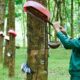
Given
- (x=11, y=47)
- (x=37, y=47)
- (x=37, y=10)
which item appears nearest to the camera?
(x=37, y=10)

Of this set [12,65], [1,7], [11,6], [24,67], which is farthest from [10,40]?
[24,67]

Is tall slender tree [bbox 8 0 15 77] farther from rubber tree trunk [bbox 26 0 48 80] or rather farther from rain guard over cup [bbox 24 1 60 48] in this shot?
rain guard over cup [bbox 24 1 60 48]

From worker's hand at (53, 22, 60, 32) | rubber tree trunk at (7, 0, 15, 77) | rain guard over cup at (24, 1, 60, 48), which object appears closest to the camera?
rain guard over cup at (24, 1, 60, 48)

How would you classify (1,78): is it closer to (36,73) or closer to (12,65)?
(12,65)

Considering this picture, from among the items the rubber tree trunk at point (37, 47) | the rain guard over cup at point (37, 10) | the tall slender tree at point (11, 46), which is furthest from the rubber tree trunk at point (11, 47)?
the rain guard over cup at point (37, 10)

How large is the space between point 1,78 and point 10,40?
3.74 ft

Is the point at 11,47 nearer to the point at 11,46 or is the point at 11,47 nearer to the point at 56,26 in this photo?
the point at 11,46

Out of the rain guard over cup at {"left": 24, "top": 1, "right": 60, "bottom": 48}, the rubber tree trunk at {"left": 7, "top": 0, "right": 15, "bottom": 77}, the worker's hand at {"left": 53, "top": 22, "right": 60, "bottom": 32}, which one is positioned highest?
the rain guard over cup at {"left": 24, "top": 1, "right": 60, "bottom": 48}

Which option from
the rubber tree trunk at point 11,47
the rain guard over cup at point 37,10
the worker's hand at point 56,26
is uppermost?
the rain guard over cup at point 37,10

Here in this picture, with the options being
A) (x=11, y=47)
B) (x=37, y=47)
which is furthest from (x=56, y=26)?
(x=11, y=47)

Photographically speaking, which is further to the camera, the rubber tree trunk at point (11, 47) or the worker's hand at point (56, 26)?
the rubber tree trunk at point (11, 47)

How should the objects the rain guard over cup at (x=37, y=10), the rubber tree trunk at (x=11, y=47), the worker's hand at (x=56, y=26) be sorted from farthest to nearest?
1. the rubber tree trunk at (x=11, y=47)
2. the worker's hand at (x=56, y=26)
3. the rain guard over cup at (x=37, y=10)

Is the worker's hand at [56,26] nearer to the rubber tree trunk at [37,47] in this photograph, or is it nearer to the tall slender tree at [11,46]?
the rubber tree trunk at [37,47]

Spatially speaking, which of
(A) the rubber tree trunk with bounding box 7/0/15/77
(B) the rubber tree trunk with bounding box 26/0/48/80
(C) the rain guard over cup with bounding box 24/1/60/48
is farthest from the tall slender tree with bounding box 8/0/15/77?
(C) the rain guard over cup with bounding box 24/1/60/48
